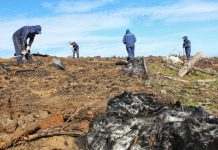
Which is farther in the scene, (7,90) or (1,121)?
(7,90)

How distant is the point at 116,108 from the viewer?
765 centimetres

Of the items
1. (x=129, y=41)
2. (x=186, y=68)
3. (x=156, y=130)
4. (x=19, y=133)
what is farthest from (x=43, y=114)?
(x=186, y=68)

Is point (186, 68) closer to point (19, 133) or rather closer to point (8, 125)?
point (8, 125)

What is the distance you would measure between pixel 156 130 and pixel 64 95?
3.88 m

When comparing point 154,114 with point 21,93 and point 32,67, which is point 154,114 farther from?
point 32,67

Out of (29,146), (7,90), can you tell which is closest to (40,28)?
(7,90)

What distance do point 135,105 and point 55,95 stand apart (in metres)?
3.14

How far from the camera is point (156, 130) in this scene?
22.4 feet

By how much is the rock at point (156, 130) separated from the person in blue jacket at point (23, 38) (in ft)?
25.5

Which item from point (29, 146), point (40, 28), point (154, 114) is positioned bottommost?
point (29, 146)

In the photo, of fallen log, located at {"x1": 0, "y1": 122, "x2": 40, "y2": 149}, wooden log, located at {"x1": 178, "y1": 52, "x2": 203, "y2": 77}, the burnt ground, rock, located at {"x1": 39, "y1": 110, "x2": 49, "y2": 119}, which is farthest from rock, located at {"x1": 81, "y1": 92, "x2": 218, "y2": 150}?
wooden log, located at {"x1": 178, "y1": 52, "x2": 203, "y2": 77}

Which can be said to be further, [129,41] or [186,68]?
[129,41]

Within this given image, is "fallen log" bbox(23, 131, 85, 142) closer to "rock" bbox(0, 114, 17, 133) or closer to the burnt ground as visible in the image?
the burnt ground

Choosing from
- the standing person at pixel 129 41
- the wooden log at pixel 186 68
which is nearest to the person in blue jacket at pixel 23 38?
the standing person at pixel 129 41
